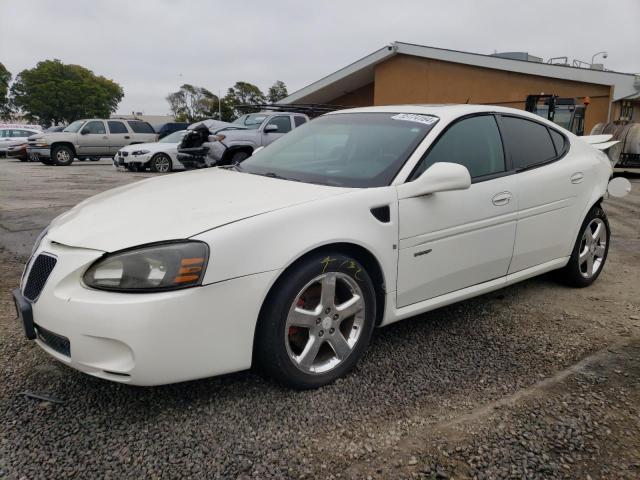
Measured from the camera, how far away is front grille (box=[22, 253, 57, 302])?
2.33 meters

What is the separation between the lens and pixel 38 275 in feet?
7.82

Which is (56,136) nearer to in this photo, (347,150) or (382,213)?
(347,150)

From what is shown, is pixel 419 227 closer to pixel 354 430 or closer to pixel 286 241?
pixel 286 241

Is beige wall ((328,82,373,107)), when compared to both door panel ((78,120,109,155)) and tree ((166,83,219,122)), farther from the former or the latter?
tree ((166,83,219,122))

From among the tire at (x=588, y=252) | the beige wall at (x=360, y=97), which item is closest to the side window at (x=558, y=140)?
the tire at (x=588, y=252)

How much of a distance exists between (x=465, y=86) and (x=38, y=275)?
62.1 feet

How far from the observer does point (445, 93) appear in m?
19.5

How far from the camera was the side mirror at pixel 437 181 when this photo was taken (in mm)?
2775

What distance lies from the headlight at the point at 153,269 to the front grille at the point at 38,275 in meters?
0.27

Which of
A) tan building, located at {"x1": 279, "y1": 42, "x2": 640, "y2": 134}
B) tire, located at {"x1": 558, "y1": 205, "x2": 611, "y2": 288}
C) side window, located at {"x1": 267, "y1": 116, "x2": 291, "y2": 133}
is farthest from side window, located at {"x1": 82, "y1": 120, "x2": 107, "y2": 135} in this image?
tire, located at {"x1": 558, "y1": 205, "x2": 611, "y2": 288}

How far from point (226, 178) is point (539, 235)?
2.22 m

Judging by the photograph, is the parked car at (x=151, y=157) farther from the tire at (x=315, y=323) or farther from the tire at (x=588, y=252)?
the tire at (x=315, y=323)

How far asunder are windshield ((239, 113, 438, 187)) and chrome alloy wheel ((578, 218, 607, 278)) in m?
1.88

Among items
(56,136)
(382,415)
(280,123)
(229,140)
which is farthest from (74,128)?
(382,415)
